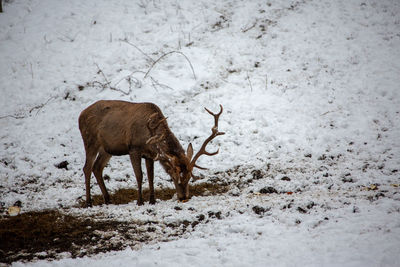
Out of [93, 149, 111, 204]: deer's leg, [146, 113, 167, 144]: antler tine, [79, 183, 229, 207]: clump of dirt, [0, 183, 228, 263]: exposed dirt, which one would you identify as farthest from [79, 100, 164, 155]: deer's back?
[0, 183, 228, 263]: exposed dirt

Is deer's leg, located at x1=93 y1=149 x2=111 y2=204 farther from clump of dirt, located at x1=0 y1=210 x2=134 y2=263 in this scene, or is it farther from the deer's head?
the deer's head

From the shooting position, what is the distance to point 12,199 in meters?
7.43

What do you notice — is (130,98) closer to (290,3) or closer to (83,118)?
(83,118)

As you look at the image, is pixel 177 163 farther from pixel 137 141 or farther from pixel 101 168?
pixel 101 168

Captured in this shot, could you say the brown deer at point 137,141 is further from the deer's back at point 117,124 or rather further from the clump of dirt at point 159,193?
the clump of dirt at point 159,193

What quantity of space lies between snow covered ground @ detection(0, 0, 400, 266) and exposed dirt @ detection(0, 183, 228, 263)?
0.17 meters

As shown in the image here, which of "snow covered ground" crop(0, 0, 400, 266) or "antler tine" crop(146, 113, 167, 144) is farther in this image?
"antler tine" crop(146, 113, 167, 144)

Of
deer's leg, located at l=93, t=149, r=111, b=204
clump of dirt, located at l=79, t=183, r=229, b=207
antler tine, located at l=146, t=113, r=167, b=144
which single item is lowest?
clump of dirt, located at l=79, t=183, r=229, b=207

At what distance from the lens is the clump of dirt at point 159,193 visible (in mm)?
7528

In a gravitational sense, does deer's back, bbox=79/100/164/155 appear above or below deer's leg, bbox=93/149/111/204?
above

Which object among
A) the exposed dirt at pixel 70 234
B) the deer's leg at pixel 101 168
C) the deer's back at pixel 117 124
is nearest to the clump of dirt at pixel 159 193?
the deer's leg at pixel 101 168

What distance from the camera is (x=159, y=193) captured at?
26.0ft

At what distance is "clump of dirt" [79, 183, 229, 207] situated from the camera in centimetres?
753

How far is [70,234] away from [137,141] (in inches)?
102
